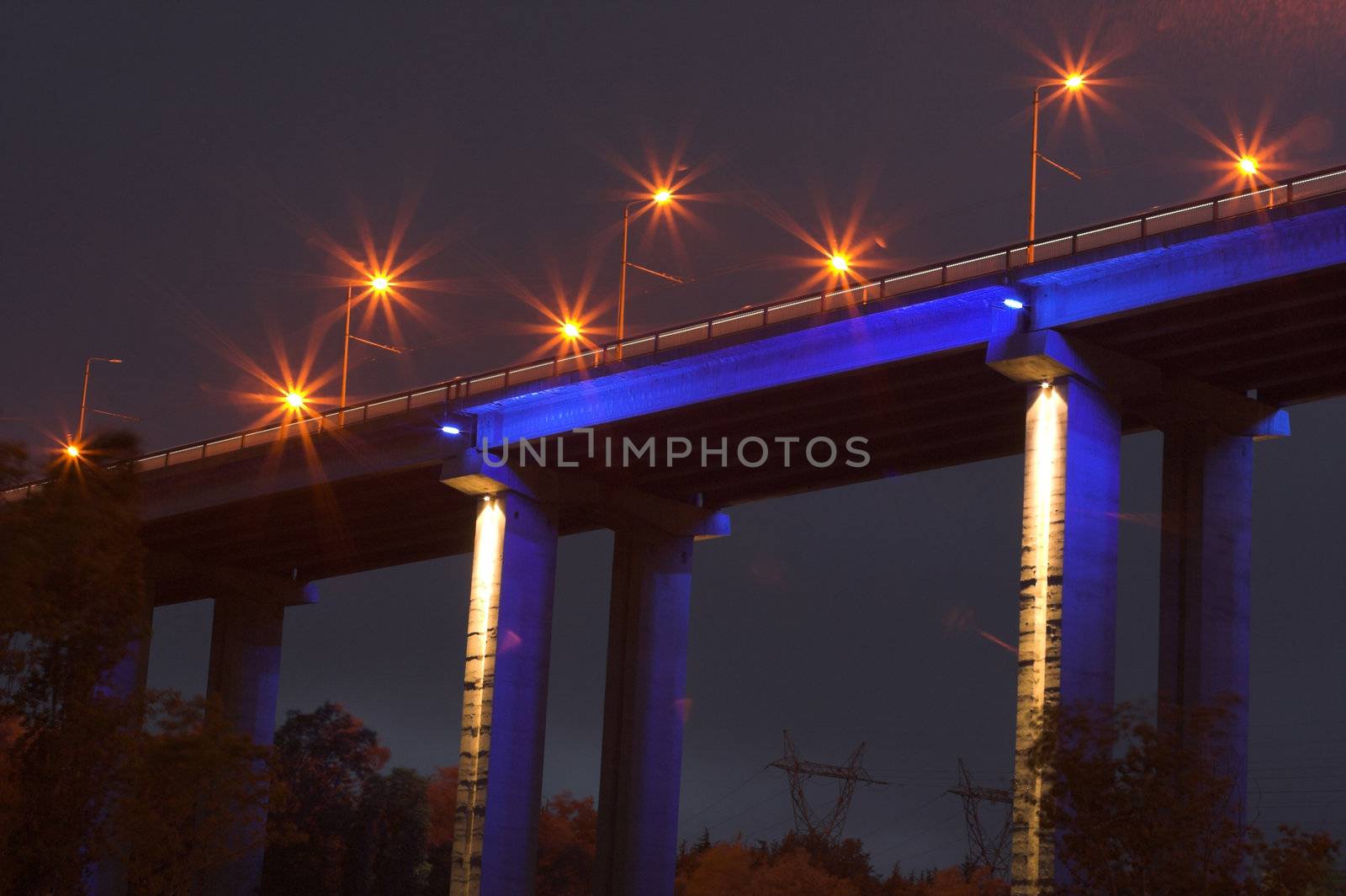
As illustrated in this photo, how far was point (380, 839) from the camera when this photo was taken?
100250mm

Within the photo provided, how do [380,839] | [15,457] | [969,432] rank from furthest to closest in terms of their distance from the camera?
Answer: 1. [380,839]
2. [969,432]
3. [15,457]

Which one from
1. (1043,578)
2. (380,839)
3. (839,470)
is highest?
(839,470)

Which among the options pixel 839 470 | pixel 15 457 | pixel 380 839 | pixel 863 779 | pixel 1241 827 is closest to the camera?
pixel 15 457

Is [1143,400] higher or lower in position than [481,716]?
higher

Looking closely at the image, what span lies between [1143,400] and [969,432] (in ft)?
26.7

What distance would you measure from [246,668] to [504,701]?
28825 mm

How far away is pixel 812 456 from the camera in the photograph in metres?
61.7

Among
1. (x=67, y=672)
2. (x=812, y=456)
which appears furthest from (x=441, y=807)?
(x=67, y=672)

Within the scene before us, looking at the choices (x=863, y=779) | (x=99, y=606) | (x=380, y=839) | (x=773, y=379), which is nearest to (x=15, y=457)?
(x=99, y=606)

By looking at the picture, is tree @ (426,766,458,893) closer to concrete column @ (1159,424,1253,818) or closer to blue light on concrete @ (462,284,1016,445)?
blue light on concrete @ (462,284,1016,445)

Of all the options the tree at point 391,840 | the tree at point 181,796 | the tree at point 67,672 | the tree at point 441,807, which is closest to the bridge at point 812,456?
the tree at point 181,796

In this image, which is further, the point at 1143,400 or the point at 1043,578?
the point at 1143,400

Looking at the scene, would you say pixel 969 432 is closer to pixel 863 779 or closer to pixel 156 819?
pixel 156 819

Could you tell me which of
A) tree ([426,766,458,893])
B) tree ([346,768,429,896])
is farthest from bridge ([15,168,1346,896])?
tree ([426,766,458,893])
